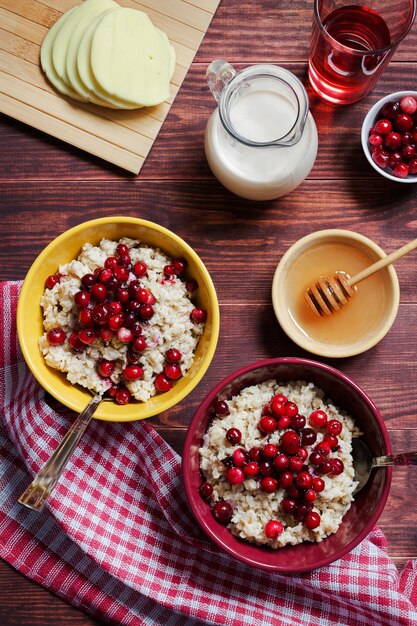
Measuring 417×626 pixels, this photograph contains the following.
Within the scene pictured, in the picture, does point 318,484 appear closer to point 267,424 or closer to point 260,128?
point 267,424

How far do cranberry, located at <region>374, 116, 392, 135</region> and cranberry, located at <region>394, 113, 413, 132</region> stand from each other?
2 centimetres

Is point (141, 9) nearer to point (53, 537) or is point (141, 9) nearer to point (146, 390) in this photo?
point (146, 390)

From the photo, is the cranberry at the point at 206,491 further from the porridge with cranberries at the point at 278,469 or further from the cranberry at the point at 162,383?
the cranberry at the point at 162,383

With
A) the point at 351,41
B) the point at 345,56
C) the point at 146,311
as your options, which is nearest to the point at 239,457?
the point at 146,311

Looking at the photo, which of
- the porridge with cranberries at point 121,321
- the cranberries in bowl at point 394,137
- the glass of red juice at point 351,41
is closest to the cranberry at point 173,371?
the porridge with cranberries at point 121,321

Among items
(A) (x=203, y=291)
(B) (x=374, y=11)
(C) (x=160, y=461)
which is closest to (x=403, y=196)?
(B) (x=374, y=11)

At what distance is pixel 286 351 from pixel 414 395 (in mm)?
Answer: 331

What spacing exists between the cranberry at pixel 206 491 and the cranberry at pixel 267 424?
168 mm

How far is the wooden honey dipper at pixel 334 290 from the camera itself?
1.55 m

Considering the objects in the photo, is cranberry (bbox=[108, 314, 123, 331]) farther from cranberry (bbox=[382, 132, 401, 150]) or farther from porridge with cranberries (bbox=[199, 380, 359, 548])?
cranberry (bbox=[382, 132, 401, 150])

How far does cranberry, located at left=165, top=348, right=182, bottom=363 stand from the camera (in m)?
1.43

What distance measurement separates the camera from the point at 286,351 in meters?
1.66

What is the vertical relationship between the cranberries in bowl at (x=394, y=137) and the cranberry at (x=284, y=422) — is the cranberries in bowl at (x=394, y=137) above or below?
above

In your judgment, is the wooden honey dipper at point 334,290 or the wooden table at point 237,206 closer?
the wooden honey dipper at point 334,290
